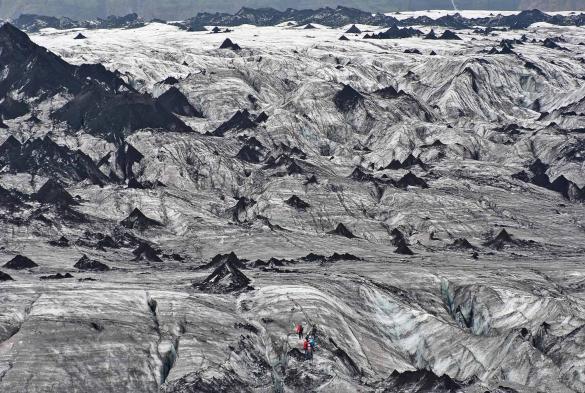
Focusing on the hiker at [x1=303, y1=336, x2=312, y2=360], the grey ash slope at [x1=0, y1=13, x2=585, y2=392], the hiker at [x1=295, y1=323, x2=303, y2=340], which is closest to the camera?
the grey ash slope at [x1=0, y1=13, x2=585, y2=392]

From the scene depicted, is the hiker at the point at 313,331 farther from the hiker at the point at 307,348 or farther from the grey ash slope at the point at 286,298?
the hiker at the point at 307,348

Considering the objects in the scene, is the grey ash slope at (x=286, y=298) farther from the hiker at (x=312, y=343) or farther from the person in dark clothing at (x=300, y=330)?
the hiker at (x=312, y=343)

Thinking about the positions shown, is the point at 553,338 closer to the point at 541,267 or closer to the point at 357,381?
the point at 357,381

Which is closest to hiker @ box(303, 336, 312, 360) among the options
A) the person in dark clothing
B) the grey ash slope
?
the grey ash slope

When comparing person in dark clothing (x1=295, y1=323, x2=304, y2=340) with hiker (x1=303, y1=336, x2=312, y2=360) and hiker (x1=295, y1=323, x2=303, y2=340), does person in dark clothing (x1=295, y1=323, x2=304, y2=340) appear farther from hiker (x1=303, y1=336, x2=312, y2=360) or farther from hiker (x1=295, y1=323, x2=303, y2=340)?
hiker (x1=303, y1=336, x2=312, y2=360)

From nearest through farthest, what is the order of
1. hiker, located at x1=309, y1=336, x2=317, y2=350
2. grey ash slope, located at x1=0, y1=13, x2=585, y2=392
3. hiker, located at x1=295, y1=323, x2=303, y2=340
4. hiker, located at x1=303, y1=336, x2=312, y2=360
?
grey ash slope, located at x1=0, y1=13, x2=585, y2=392
hiker, located at x1=303, y1=336, x2=312, y2=360
hiker, located at x1=309, y1=336, x2=317, y2=350
hiker, located at x1=295, y1=323, x2=303, y2=340

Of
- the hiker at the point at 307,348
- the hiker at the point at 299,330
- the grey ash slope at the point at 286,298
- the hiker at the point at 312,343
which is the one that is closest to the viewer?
the grey ash slope at the point at 286,298

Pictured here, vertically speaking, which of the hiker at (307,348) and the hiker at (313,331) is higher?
the hiker at (313,331)

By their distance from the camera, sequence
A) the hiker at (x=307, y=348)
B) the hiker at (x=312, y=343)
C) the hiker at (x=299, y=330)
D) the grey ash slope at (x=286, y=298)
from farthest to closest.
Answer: the hiker at (x=299, y=330) → the hiker at (x=312, y=343) → the hiker at (x=307, y=348) → the grey ash slope at (x=286, y=298)

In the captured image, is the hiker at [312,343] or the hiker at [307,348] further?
the hiker at [312,343]

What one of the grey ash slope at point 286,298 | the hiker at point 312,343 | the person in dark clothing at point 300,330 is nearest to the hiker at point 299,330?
the person in dark clothing at point 300,330

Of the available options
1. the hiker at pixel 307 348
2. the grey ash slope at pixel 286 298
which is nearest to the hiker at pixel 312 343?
the hiker at pixel 307 348

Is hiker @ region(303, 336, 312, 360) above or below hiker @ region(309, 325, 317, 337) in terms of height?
below
